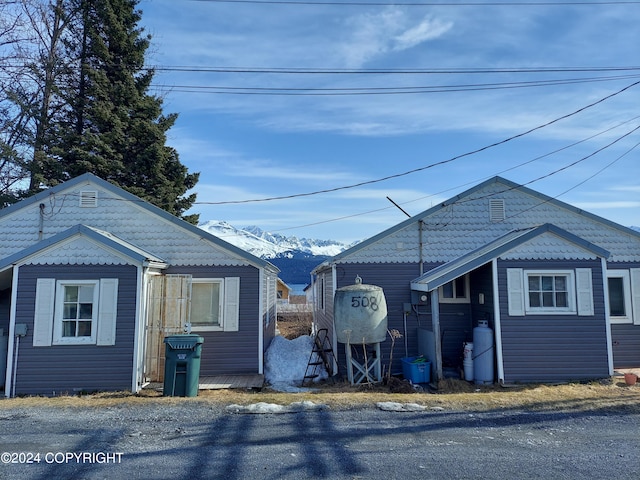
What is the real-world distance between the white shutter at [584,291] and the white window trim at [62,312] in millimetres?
10672

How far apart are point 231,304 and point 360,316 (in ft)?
10.9

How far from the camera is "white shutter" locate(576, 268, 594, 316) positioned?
30.9ft

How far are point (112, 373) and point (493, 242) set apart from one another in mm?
9712

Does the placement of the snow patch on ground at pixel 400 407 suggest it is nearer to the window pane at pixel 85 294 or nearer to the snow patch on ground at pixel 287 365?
the snow patch on ground at pixel 287 365

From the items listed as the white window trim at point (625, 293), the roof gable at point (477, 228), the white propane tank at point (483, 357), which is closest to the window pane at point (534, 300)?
the white propane tank at point (483, 357)

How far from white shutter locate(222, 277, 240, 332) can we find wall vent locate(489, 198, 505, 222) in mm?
7332

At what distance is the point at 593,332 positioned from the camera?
30.8 feet

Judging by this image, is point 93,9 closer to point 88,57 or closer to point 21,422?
point 88,57

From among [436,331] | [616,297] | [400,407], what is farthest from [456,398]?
[616,297]

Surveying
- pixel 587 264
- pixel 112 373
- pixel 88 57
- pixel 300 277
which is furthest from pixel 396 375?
pixel 300 277

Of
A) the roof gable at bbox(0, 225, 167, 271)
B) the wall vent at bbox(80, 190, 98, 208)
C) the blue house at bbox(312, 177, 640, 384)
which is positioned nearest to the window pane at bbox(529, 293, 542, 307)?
the blue house at bbox(312, 177, 640, 384)

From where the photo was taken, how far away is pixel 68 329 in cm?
899

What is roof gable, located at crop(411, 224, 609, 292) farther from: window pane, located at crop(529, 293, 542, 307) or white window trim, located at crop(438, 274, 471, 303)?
white window trim, located at crop(438, 274, 471, 303)

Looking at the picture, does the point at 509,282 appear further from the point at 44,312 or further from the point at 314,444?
the point at 44,312
